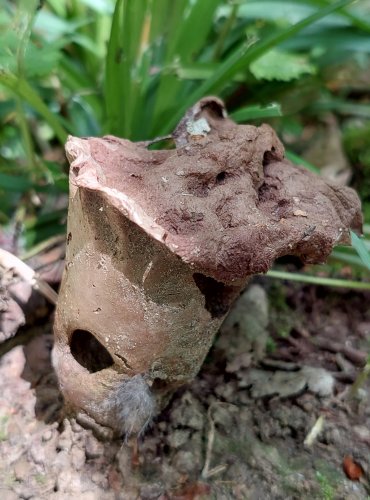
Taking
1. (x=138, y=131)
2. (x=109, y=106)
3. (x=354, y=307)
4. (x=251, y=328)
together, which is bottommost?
(x=354, y=307)

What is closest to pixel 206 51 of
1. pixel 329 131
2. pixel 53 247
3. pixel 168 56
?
pixel 168 56

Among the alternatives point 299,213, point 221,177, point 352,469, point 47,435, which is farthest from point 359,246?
point 47,435

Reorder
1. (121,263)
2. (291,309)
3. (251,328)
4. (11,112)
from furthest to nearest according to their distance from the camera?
(11,112)
(291,309)
(251,328)
(121,263)

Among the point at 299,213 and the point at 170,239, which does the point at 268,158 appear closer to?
the point at 299,213

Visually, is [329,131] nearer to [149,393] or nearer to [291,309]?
[291,309]

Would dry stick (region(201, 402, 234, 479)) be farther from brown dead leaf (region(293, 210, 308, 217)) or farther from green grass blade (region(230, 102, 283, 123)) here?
green grass blade (region(230, 102, 283, 123))

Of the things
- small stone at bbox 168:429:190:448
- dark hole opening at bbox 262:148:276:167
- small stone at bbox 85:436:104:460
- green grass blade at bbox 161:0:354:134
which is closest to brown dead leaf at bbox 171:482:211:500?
small stone at bbox 168:429:190:448
